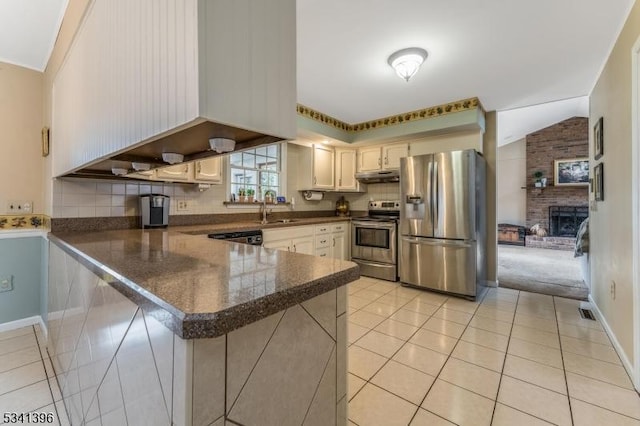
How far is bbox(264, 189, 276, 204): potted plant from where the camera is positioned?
392 centimetres

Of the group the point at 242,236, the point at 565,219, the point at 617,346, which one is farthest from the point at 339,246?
the point at 565,219

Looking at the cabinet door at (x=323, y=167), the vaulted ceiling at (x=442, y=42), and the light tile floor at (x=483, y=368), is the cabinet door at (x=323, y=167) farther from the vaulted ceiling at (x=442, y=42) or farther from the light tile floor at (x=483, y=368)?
the light tile floor at (x=483, y=368)

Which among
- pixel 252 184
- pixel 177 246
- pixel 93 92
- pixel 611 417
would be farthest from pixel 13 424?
pixel 611 417

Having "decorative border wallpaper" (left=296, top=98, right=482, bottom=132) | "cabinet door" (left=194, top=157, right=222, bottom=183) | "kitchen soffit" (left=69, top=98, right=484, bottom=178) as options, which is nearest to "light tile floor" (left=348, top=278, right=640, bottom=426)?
"kitchen soffit" (left=69, top=98, right=484, bottom=178)

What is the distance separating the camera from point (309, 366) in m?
0.83

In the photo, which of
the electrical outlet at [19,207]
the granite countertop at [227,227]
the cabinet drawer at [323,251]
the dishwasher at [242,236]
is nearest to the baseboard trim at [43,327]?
the electrical outlet at [19,207]

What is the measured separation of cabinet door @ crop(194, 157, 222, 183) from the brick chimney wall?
28.3ft

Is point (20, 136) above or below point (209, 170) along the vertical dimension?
above

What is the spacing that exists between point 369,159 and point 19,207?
408cm

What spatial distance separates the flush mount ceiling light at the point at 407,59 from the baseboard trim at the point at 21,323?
3901 millimetres

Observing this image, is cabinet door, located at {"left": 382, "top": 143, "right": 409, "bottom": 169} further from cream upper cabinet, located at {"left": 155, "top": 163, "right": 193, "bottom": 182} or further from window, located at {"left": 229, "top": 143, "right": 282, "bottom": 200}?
cream upper cabinet, located at {"left": 155, "top": 163, "right": 193, "bottom": 182}

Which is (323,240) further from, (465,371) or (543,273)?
(543,273)

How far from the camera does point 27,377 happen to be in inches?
72.1

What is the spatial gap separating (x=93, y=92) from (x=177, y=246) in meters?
0.86
